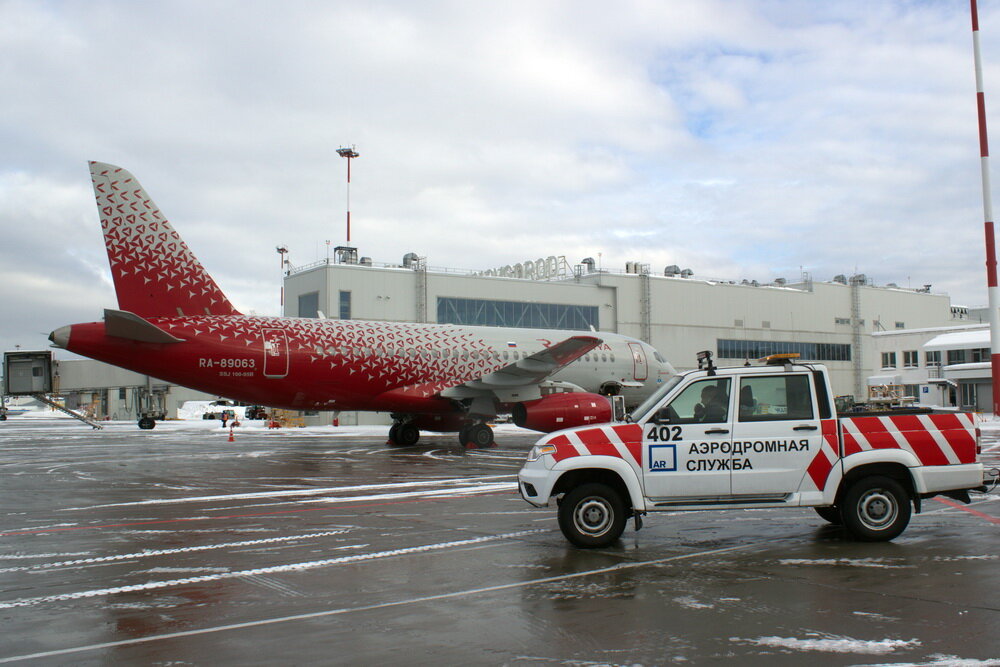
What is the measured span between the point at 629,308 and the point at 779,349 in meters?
14.7

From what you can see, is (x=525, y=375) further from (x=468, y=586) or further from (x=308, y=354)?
(x=468, y=586)

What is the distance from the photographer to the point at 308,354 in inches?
906

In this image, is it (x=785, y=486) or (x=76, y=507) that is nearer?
(x=785, y=486)

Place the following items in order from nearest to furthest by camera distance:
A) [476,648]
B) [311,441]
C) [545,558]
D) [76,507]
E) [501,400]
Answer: [476,648], [545,558], [76,507], [501,400], [311,441]

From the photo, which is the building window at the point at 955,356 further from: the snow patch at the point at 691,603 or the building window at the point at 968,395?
the snow patch at the point at 691,603

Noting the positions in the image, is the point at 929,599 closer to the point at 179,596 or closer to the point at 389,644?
the point at 389,644

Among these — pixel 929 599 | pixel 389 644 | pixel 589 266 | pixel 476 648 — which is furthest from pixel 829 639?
pixel 589 266

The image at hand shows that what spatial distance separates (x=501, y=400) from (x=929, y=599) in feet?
61.6

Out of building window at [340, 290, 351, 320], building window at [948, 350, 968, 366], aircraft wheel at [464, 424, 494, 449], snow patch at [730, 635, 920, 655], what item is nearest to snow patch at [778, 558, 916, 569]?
snow patch at [730, 635, 920, 655]

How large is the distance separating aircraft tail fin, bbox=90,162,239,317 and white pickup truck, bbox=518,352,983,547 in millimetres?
15685

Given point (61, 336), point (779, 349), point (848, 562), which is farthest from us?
point (779, 349)

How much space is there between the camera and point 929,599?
6.50 metres

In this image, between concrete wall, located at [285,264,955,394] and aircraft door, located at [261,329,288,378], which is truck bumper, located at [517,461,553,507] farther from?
concrete wall, located at [285,264,955,394]

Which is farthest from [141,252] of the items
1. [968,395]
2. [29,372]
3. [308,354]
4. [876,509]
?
[968,395]
